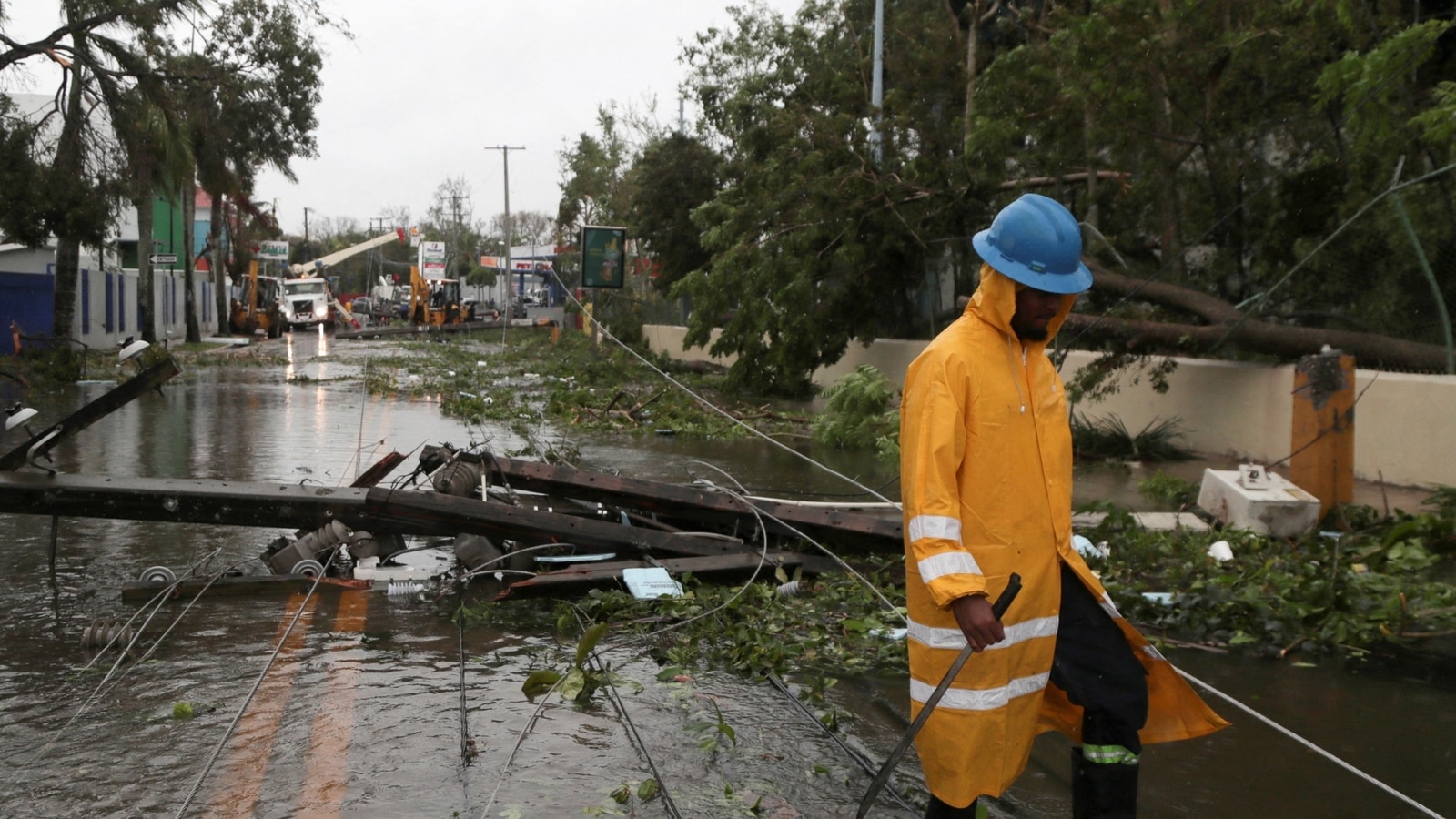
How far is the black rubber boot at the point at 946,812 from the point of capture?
3234 millimetres

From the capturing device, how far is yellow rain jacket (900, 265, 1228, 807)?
123 inches

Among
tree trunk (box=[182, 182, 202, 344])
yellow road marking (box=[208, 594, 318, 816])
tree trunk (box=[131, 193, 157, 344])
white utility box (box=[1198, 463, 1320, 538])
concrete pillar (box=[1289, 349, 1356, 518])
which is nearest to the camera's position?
yellow road marking (box=[208, 594, 318, 816])

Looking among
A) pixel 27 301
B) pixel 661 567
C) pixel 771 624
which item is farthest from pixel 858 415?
pixel 27 301

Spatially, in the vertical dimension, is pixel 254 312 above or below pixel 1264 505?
above

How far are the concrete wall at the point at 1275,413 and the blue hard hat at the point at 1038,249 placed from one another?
7060 millimetres

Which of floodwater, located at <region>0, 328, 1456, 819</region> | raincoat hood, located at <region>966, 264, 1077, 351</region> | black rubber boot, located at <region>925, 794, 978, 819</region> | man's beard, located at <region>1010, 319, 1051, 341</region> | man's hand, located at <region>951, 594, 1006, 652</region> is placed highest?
raincoat hood, located at <region>966, 264, 1077, 351</region>

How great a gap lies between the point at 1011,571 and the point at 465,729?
2231 mm

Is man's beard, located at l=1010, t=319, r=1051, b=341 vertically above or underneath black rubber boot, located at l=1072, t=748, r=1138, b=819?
above

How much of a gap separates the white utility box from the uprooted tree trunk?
2409 mm

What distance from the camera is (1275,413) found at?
12242 mm

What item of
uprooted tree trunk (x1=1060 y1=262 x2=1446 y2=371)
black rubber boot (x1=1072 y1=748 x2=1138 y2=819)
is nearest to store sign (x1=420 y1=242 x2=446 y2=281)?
uprooted tree trunk (x1=1060 y1=262 x2=1446 y2=371)

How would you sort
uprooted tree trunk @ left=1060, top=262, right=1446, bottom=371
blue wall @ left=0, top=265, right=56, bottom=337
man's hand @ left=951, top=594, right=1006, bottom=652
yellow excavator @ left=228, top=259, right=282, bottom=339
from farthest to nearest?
yellow excavator @ left=228, top=259, right=282, bottom=339, blue wall @ left=0, top=265, right=56, bottom=337, uprooted tree trunk @ left=1060, top=262, right=1446, bottom=371, man's hand @ left=951, top=594, right=1006, bottom=652

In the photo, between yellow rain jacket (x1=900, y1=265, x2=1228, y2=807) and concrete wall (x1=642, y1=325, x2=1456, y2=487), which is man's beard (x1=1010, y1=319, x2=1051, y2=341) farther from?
concrete wall (x1=642, y1=325, x2=1456, y2=487)

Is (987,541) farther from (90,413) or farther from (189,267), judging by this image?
(189,267)
